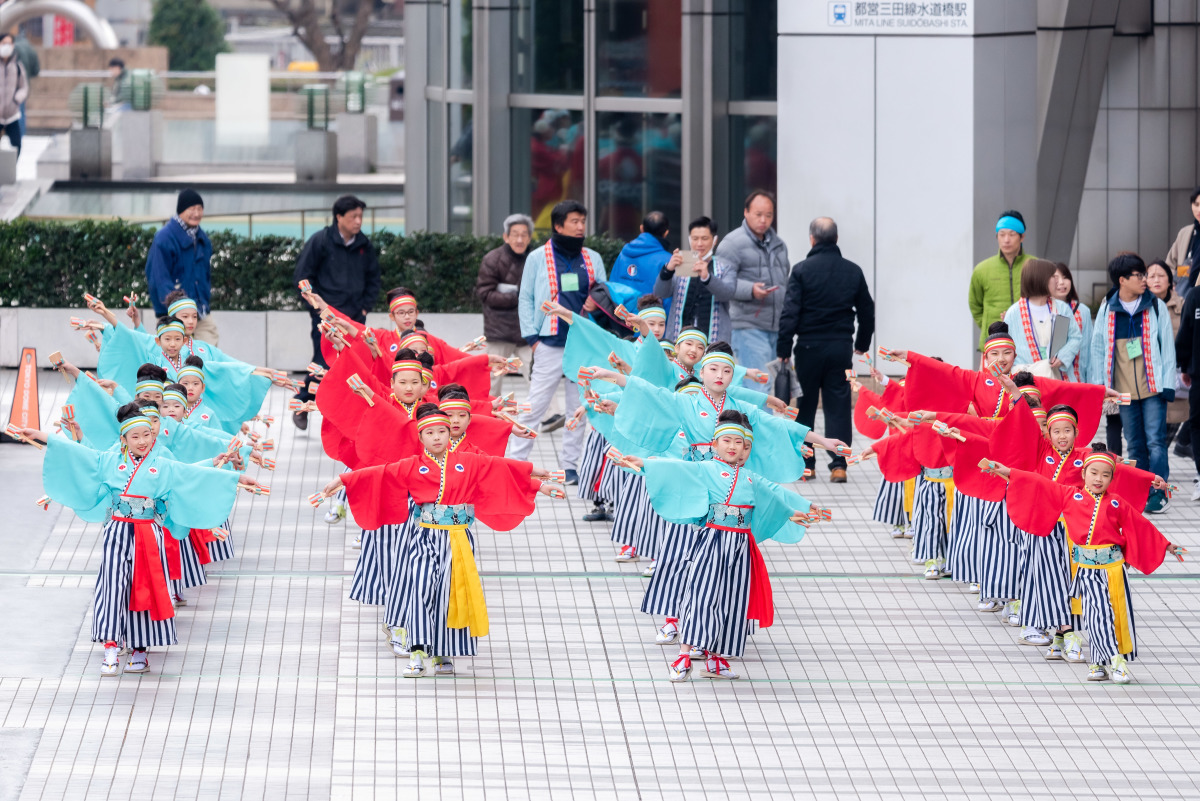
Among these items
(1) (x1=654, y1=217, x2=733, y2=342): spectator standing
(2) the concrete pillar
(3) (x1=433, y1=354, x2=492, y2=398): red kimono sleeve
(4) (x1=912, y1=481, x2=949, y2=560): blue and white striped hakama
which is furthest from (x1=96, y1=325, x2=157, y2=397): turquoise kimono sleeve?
(2) the concrete pillar

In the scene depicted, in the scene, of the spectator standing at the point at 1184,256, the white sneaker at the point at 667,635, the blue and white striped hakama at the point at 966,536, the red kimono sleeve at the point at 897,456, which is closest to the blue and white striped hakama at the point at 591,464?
the red kimono sleeve at the point at 897,456

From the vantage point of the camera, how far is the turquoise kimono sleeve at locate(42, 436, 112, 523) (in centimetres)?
843

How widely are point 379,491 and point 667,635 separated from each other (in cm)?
176

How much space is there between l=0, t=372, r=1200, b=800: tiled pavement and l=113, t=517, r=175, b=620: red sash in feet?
1.11

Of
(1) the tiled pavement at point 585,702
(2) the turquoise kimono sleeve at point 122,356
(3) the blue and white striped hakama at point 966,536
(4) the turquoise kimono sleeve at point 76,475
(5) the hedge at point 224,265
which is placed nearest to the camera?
(1) the tiled pavement at point 585,702

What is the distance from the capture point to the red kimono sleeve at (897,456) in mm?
10086

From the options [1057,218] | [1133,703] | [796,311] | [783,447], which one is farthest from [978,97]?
[1133,703]

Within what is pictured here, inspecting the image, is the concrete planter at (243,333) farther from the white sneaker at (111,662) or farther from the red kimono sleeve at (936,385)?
the white sneaker at (111,662)

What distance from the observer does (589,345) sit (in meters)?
11.5

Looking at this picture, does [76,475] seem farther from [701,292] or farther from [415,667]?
[701,292]

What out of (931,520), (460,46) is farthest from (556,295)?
(460,46)

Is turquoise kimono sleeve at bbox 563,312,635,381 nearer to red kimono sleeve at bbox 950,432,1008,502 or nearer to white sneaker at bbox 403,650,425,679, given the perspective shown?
red kimono sleeve at bbox 950,432,1008,502

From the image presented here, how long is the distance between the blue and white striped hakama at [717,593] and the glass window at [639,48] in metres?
9.75

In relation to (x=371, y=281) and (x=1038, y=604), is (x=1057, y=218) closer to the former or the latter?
(x=371, y=281)
